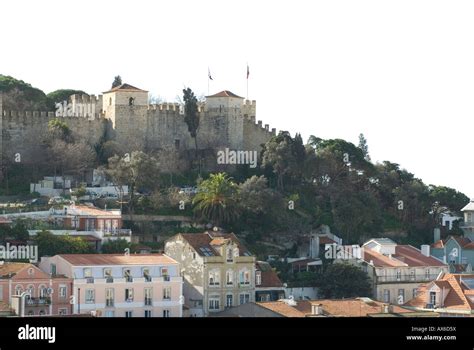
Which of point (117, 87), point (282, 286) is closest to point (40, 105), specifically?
point (117, 87)

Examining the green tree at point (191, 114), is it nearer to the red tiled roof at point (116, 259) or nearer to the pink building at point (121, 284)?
the red tiled roof at point (116, 259)

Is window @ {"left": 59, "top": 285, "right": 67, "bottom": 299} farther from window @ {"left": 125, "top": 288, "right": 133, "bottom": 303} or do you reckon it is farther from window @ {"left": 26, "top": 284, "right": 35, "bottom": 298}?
window @ {"left": 125, "top": 288, "right": 133, "bottom": 303}

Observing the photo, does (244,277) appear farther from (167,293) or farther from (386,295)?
(386,295)

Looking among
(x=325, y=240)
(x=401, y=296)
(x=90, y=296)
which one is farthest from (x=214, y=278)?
(x=325, y=240)

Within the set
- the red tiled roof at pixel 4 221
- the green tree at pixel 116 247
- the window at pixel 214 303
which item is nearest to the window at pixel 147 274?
the window at pixel 214 303

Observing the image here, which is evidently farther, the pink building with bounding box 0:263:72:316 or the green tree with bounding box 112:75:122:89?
the green tree with bounding box 112:75:122:89

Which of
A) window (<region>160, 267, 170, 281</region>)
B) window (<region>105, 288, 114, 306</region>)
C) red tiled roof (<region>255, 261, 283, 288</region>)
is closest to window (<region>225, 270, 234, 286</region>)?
red tiled roof (<region>255, 261, 283, 288</region>)

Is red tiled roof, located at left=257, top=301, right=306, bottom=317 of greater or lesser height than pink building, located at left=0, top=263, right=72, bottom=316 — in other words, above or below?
below
